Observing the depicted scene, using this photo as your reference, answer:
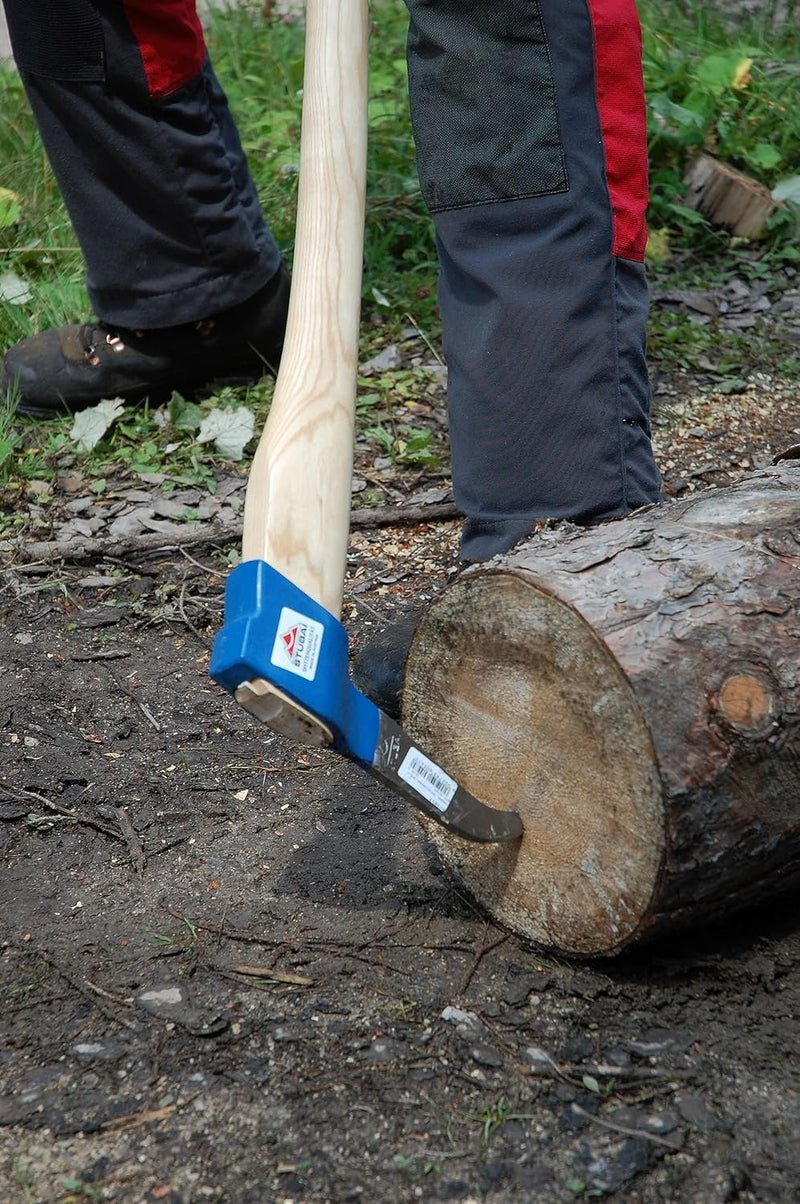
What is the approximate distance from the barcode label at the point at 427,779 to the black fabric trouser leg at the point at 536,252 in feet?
1.96

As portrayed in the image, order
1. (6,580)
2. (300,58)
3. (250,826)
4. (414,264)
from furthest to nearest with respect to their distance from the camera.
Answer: (300,58), (414,264), (6,580), (250,826)

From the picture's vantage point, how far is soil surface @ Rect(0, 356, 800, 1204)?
3.96 feet

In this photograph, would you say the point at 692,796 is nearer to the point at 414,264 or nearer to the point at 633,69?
the point at 633,69

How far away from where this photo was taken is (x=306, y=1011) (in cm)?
141

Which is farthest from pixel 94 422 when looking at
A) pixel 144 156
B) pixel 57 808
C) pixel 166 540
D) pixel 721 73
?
pixel 721 73

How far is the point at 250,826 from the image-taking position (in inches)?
72.1

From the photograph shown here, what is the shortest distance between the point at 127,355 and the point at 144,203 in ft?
1.26

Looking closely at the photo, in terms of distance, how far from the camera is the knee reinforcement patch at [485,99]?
1.79 meters

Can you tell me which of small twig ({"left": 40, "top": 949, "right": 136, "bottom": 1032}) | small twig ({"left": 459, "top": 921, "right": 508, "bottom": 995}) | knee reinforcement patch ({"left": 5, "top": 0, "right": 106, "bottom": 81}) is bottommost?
small twig ({"left": 40, "top": 949, "right": 136, "bottom": 1032})

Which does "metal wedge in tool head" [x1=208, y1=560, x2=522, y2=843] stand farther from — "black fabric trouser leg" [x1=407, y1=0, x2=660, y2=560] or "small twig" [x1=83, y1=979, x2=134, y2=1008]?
"black fabric trouser leg" [x1=407, y1=0, x2=660, y2=560]

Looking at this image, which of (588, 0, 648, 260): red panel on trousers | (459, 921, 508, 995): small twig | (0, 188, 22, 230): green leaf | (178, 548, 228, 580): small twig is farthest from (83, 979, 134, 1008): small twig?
(0, 188, 22, 230): green leaf

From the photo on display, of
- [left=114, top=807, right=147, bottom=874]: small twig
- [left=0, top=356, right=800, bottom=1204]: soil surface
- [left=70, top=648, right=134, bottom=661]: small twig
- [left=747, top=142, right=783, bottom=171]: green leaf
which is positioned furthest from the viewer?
[left=747, top=142, right=783, bottom=171]: green leaf

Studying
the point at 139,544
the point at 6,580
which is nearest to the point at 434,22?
the point at 139,544

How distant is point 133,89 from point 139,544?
3.50 ft
